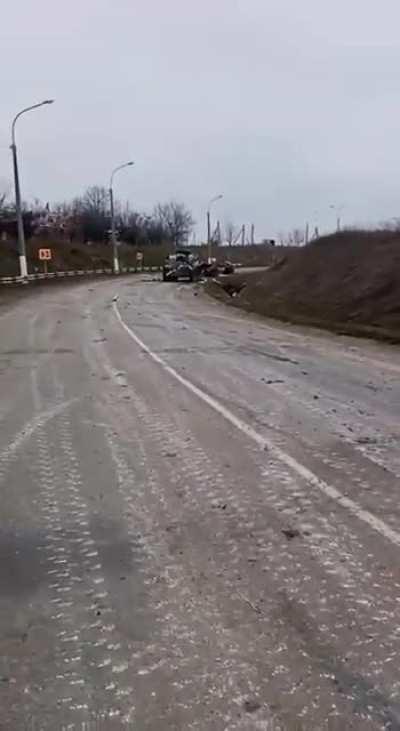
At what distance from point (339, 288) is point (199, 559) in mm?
24710

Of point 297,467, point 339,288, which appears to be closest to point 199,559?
point 297,467

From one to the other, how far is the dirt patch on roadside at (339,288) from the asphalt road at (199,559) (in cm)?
1104

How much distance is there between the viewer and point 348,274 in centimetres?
2953

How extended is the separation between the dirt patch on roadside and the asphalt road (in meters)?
11.0

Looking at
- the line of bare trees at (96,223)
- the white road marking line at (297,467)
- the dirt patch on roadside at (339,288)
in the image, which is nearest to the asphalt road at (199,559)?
the white road marking line at (297,467)

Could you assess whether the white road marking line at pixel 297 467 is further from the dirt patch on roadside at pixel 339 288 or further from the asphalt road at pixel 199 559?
the dirt patch on roadside at pixel 339 288

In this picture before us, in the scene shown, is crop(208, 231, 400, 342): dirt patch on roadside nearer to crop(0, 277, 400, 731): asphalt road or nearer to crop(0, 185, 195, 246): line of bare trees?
crop(0, 277, 400, 731): asphalt road

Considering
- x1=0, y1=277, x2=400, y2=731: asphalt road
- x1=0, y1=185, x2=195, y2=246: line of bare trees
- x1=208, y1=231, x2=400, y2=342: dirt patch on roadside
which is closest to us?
x1=0, y1=277, x2=400, y2=731: asphalt road

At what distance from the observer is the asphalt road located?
10.3 ft

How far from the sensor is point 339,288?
28359 mm

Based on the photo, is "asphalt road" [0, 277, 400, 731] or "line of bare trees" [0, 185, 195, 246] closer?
"asphalt road" [0, 277, 400, 731]

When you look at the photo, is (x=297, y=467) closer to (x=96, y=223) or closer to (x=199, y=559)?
(x=199, y=559)

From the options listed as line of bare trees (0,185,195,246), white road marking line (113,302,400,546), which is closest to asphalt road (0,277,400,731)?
white road marking line (113,302,400,546)

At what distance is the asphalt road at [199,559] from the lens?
10.3ft
